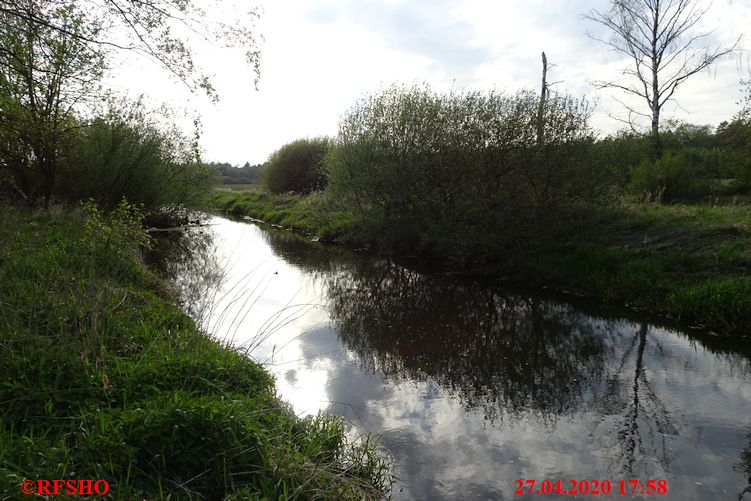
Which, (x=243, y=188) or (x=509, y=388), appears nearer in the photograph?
(x=509, y=388)

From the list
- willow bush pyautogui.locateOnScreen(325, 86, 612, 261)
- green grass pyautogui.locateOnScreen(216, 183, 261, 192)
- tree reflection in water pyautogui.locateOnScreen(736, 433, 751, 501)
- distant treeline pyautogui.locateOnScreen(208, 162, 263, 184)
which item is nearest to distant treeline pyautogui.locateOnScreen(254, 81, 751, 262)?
willow bush pyautogui.locateOnScreen(325, 86, 612, 261)

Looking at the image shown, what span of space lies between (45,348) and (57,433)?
1.00 meters

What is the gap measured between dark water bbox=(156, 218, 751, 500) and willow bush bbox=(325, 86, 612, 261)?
270 cm

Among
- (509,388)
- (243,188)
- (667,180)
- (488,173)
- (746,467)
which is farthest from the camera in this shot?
(243,188)

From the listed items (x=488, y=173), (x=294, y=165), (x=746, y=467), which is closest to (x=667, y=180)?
(x=488, y=173)

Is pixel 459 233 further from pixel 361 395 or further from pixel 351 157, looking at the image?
pixel 361 395

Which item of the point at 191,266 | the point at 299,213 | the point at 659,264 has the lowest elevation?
the point at 191,266

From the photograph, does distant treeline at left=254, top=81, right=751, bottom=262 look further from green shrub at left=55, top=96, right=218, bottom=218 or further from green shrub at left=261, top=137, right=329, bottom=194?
green shrub at left=261, top=137, right=329, bottom=194

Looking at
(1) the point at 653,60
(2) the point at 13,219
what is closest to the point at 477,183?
(2) the point at 13,219

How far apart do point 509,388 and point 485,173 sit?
28.4ft

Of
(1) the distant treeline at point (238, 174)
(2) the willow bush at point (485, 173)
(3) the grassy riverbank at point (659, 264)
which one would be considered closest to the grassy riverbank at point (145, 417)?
(3) the grassy riverbank at point (659, 264)

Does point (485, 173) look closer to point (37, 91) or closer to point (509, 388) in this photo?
point (509, 388)

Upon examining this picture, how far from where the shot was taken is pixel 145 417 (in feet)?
11.9

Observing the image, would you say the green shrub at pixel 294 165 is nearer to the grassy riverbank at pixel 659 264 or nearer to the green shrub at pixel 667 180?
the green shrub at pixel 667 180
